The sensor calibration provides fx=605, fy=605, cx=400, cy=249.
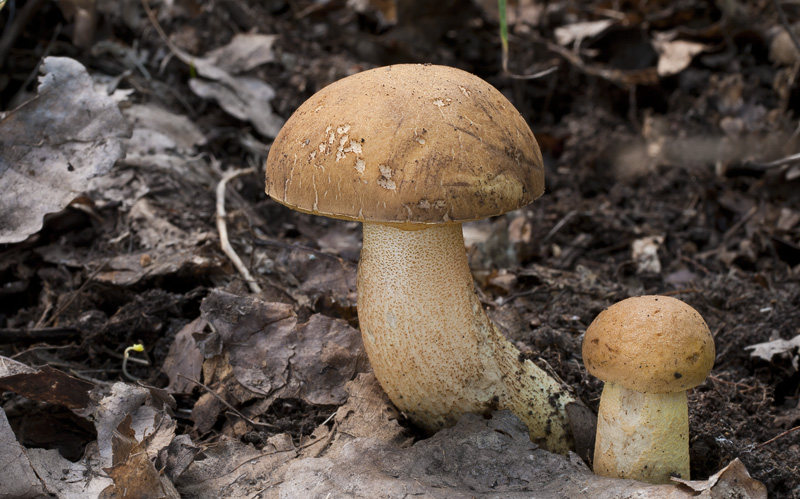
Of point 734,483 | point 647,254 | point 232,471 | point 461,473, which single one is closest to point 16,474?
point 232,471

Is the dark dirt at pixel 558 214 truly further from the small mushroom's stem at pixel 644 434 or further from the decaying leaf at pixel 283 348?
the small mushroom's stem at pixel 644 434

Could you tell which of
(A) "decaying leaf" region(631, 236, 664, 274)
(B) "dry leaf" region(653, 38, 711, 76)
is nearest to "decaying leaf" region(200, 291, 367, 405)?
(A) "decaying leaf" region(631, 236, 664, 274)

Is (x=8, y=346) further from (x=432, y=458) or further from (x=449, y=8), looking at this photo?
(x=449, y=8)

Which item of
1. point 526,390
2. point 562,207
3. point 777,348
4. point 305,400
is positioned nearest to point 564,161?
point 562,207

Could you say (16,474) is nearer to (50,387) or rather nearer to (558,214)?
(50,387)

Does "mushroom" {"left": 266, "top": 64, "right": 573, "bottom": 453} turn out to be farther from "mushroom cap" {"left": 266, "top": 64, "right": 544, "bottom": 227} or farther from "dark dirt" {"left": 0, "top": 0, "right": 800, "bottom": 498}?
"dark dirt" {"left": 0, "top": 0, "right": 800, "bottom": 498}
